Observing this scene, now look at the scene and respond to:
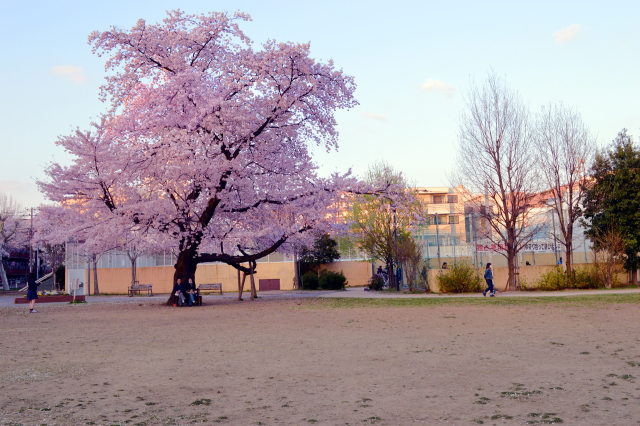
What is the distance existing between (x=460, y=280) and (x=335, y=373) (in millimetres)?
22505

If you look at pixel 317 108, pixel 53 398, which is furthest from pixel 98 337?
pixel 317 108

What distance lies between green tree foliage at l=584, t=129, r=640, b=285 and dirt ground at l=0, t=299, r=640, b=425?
48.7 feet

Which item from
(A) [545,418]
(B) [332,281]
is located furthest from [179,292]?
(A) [545,418]

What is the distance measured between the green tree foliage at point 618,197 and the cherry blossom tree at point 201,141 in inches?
538

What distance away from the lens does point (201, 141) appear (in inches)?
953

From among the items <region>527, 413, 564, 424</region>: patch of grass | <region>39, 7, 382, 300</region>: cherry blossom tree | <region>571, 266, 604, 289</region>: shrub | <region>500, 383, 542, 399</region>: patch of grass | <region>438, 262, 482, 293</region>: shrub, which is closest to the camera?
<region>527, 413, 564, 424</region>: patch of grass

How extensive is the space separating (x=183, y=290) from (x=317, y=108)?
990 cm

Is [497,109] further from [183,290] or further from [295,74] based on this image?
[183,290]

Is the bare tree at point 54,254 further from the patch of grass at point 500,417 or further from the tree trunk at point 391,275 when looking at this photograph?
the patch of grass at point 500,417

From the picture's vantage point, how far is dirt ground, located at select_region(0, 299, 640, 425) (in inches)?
249

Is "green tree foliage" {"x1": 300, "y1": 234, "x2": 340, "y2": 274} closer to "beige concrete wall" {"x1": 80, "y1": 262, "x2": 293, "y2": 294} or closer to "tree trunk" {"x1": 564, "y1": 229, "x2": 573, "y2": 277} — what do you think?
"beige concrete wall" {"x1": 80, "y1": 262, "x2": 293, "y2": 294}

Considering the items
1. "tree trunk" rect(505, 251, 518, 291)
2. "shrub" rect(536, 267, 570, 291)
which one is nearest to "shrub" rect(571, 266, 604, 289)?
"shrub" rect(536, 267, 570, 291)

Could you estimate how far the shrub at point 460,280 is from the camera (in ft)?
98.9

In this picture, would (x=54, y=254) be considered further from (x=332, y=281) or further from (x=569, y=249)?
(x=569, y=249)
